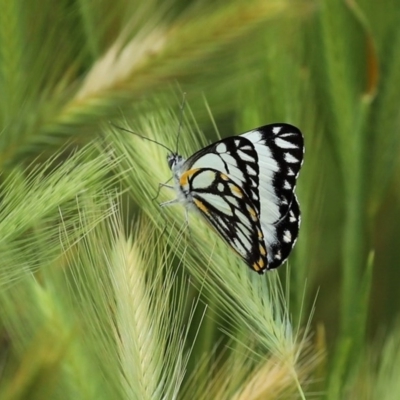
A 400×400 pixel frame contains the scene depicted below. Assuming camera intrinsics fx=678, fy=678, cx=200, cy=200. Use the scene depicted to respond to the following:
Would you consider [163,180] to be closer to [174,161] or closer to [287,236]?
[174,161]

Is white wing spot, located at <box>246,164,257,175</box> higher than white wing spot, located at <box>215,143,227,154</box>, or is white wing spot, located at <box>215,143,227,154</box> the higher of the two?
white wing spot, located at <box>215,143,227,154</box>

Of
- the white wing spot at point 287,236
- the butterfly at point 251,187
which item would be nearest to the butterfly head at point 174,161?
the butterfly at point 251,187

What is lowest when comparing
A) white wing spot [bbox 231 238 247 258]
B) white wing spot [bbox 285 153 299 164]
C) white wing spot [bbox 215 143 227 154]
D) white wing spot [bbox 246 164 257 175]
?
white wing spot [bbox 231 238 247 258]

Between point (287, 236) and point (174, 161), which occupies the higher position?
point (174, 161)

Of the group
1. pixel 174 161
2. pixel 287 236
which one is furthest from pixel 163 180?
pixel 287 236

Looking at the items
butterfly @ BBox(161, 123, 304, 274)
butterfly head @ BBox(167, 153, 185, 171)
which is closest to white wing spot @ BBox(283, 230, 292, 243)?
butterfly @ BBox(161, 123, 304, 274)

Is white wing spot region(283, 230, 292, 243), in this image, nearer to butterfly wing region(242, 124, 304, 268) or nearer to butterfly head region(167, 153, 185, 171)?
butterfly wing region(242, 124, 304, 268)
